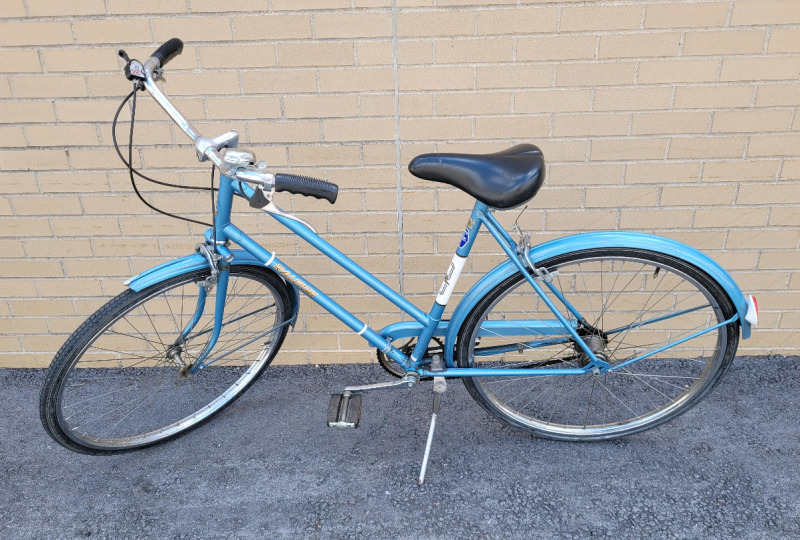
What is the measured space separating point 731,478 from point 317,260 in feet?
6.24

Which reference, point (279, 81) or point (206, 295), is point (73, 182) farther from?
point (279, 81)

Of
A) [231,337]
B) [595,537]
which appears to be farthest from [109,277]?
[595,537]

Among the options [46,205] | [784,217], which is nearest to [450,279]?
[784,217]

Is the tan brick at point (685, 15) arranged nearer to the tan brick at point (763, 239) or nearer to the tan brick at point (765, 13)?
the tan brick at point (765, 13)

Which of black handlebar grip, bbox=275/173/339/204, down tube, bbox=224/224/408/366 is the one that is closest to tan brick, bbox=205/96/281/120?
down tube, bbox=224/224/408/366

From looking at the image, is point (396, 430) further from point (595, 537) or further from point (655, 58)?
point (655, 58)

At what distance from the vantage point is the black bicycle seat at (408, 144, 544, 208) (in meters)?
1.88

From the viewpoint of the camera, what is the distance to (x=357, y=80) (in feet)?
7.76

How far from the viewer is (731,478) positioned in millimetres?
2271

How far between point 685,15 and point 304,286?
175 cm

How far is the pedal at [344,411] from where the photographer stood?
2.28 metres

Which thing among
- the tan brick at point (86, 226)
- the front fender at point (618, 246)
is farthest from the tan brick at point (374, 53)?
the tan brick at point (86, 226)

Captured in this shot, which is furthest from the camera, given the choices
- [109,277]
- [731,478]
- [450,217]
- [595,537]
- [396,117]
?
[109,277]

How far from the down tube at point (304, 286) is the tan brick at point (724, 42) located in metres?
1.61
